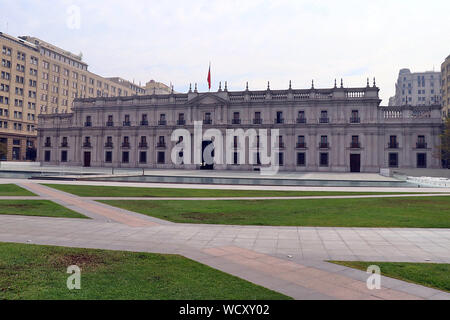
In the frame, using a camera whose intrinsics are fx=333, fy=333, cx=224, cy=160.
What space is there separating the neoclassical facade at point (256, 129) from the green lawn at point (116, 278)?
1860 inches

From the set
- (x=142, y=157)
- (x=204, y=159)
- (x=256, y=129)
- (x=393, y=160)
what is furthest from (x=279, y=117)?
(x=142, y=157)

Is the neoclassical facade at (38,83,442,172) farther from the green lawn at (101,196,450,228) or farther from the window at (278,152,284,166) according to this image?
the green lawn at (101,196,450,228)

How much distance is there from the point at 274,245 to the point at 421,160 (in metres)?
49.7

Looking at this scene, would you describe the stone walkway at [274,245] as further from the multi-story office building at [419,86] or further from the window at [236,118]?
the multi-story office building at [419,86]

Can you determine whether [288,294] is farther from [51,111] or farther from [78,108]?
[51,111]

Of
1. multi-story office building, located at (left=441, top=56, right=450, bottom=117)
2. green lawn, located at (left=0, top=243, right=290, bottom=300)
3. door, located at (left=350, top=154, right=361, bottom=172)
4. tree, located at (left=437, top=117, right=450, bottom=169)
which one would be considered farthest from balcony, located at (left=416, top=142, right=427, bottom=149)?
green lawn, located at (left=0, top=243, right=290, bottom=300)

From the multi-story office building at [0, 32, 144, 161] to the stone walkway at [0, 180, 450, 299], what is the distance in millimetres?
64479

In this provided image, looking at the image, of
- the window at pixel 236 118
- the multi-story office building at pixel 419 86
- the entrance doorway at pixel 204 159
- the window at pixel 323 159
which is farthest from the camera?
the multi-story office building at pixel 419 86

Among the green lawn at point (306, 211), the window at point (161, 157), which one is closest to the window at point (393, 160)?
the green lawn at point (306, 211)

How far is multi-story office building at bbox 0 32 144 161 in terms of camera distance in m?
68.2

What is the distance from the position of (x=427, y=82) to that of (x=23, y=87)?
124516mm

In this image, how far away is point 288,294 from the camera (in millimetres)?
5164

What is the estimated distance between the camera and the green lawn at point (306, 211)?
11602mm

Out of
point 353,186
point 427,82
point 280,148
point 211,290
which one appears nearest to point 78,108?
point 280,148
